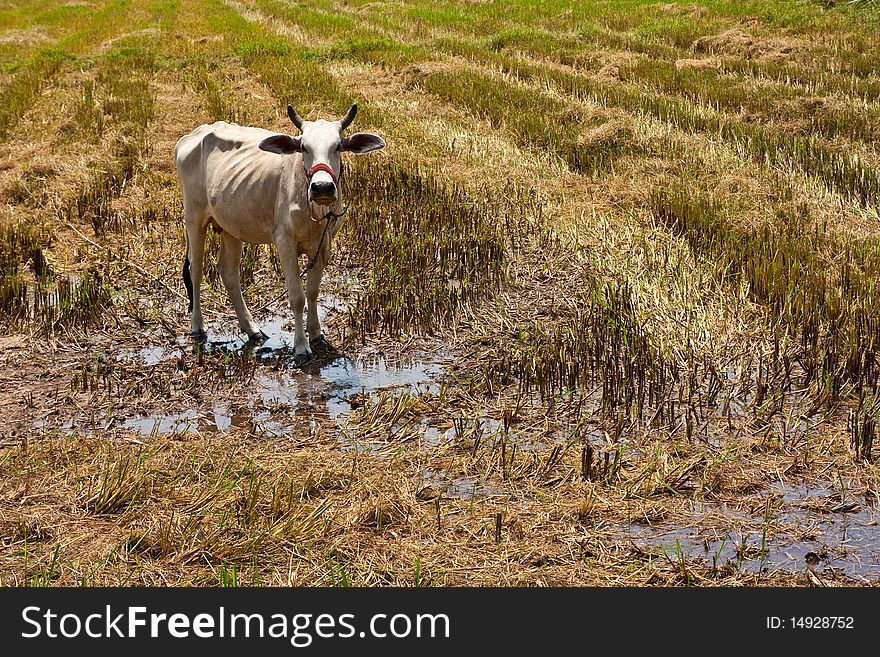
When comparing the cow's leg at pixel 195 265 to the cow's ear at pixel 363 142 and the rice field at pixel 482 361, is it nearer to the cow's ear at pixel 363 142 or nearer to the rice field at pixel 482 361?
the rice field at pixel 482 361

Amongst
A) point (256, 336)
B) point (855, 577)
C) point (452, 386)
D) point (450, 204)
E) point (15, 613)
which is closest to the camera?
point (15, 613)

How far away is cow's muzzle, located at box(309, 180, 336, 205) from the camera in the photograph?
4859 millimetres

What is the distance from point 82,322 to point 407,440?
2.65 meters

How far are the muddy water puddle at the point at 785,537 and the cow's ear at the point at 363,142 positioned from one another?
109 inches

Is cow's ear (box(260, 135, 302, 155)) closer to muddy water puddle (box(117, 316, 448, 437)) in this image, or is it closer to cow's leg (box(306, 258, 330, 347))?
cow's leg (box(306, 258, 330, 347))

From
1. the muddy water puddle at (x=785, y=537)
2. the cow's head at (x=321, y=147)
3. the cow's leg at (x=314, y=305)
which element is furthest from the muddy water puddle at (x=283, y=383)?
the muddy water puddle at (x=785, y=537)

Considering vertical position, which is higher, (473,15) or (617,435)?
(473,15)

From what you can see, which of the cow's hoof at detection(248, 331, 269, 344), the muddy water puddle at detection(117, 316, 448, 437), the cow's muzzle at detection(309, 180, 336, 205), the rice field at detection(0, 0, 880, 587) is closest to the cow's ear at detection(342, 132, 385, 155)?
the cow's muzzle at detection(309, 180, 336, 205)

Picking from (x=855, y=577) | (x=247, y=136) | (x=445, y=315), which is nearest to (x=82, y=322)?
(x=247, y=136)

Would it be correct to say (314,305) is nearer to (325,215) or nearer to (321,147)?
(325,215)

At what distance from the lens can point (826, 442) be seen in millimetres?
4324

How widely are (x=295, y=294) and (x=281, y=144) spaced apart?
34.6 inches

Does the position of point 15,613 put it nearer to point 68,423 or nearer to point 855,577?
point 68,423

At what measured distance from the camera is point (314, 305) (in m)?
5.80
